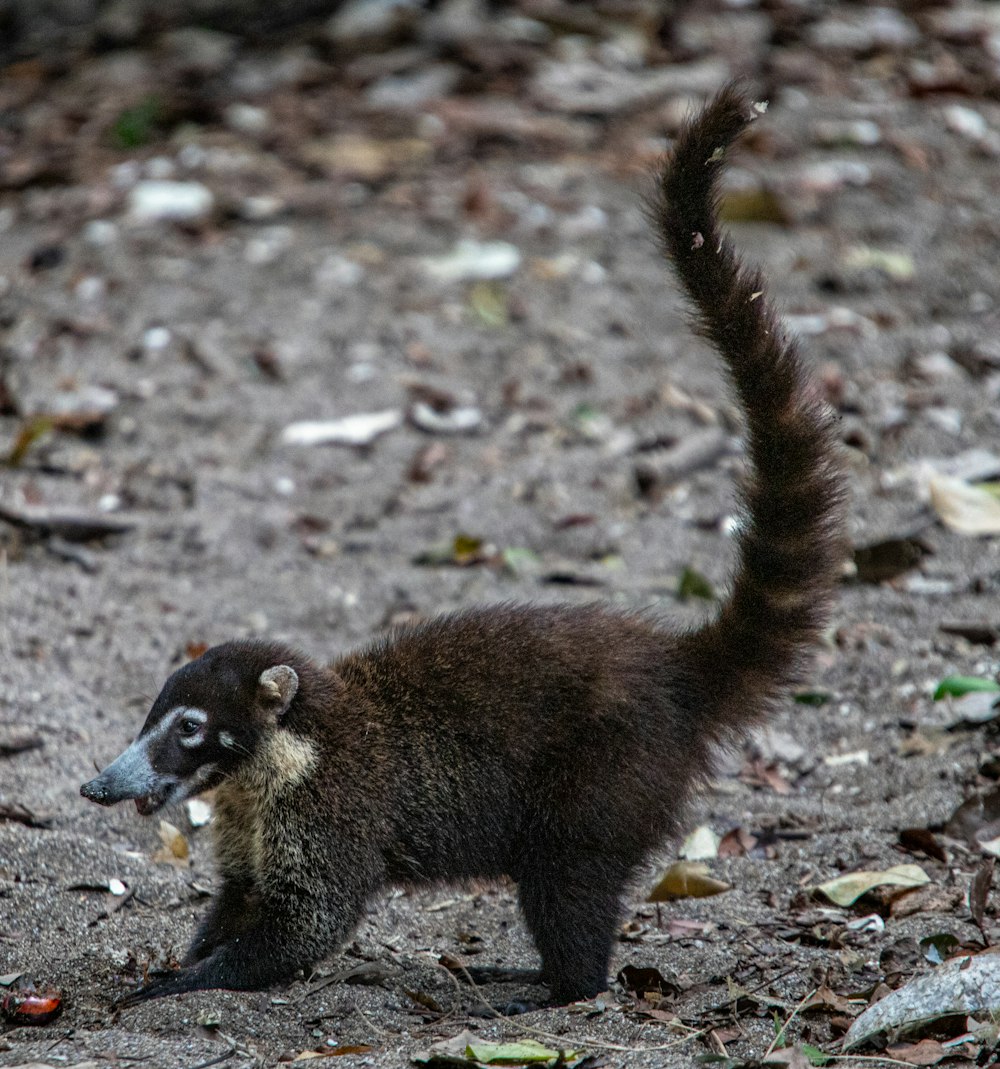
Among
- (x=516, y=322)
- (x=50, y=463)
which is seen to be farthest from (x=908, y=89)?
(x=50, y=463)

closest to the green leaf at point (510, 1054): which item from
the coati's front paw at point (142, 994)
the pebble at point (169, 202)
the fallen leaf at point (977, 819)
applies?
the coati's front paw at point (142, 994)

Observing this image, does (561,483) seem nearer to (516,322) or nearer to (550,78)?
(516,322)

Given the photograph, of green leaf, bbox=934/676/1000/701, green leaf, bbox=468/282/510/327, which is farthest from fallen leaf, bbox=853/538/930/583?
green leaf, bbox=468/282/510/327

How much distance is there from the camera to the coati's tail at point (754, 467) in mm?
3549

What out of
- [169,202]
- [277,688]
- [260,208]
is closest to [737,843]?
[277,688]

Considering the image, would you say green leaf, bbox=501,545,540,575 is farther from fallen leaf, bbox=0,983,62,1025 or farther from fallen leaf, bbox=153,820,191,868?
fallen leaf, bbox=0,983,62,1025

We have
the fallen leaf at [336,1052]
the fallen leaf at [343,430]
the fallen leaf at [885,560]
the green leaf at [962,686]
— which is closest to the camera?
the fallen leaf at [336,1052]

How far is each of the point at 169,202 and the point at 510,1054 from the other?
22.2 feet

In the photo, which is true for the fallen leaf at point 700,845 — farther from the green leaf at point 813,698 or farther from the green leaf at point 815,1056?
the green leaf at point 815,1056

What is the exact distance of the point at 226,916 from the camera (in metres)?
3.86

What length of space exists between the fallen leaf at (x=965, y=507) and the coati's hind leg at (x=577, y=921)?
9.28ft

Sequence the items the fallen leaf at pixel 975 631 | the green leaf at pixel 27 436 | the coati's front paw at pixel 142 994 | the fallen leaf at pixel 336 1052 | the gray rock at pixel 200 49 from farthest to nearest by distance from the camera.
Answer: the gray rock at pixel 200 49
the green leaf at pixel 27 436
the fallen leaf at pixel 975 631
the coati's front paw at pixel 142 994
the fallen leaf at pixel 336 1052

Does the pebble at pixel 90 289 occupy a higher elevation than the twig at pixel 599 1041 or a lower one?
lower

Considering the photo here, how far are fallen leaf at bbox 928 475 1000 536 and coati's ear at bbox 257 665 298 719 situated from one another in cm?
315
